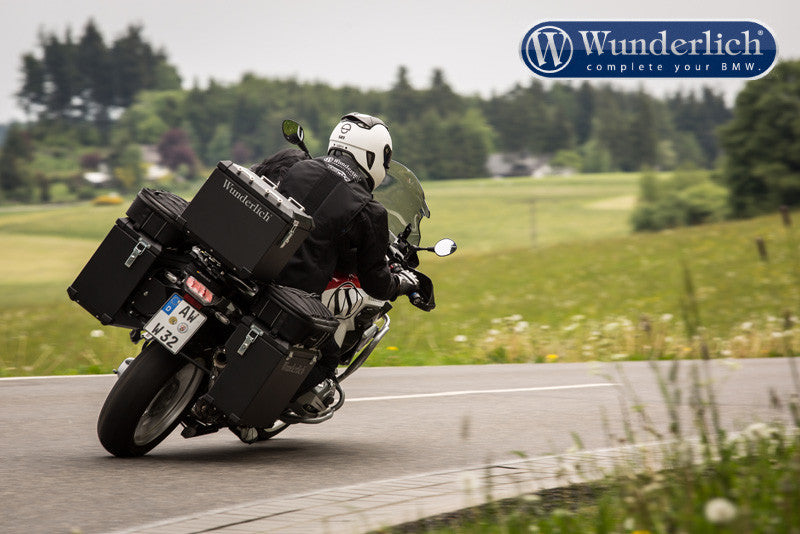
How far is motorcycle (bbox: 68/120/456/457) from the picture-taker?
570 centimetres

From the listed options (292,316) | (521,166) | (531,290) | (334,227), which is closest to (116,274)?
(292,316)

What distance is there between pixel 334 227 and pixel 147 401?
1.34 metres

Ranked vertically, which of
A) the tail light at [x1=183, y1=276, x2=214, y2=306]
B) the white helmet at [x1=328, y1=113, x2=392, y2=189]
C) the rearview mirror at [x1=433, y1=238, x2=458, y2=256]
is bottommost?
the tail light at [x1=183, y1=276, x2=214, y2=306]

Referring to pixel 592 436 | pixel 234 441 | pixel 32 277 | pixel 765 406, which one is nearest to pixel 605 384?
pixel 765 406

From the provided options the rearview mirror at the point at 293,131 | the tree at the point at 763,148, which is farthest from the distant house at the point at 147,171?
the rearview mirror at the point at 293,131

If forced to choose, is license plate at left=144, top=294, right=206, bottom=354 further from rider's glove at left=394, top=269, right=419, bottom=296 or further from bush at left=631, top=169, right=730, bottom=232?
bush at left=631, top=169, right=730, bottom=232

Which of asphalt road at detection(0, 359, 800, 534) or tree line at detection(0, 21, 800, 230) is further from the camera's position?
tree line at detection(0, 21, 800, 230)

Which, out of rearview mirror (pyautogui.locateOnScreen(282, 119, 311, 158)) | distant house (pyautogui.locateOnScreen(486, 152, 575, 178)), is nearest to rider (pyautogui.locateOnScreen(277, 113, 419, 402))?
rearview mirror (pyautogui.locateOnScreen(282, 119, 311, 158))

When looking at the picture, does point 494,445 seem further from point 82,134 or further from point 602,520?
point 82,134

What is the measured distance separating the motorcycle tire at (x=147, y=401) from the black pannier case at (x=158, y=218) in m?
0.59

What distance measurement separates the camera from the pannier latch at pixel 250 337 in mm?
5746

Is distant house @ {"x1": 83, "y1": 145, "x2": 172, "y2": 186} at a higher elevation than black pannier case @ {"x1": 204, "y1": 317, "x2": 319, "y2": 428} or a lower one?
higher

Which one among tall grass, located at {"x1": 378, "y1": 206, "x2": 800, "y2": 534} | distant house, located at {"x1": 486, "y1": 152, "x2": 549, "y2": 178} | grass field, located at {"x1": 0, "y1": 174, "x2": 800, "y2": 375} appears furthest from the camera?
distant house, located at {"x1": 486, "y1": 152, "x2": 549, "y2": 178}

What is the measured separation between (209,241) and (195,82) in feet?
391
